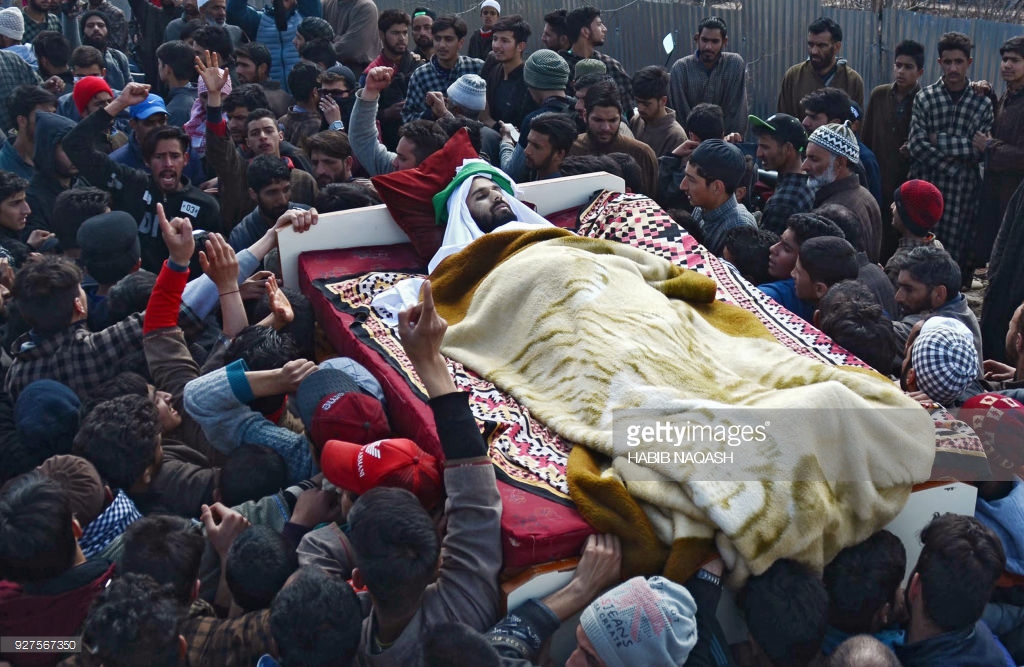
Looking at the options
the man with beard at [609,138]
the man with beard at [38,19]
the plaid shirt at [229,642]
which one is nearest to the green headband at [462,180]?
the man with beard at [609,138]

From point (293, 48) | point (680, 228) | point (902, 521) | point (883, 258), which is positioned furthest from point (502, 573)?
point (293, 48)

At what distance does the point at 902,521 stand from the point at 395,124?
17.5 ft

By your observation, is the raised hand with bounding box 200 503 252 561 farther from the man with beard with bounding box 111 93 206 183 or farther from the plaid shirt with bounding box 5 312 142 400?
the man with beard with bounding box 111 93 206 183

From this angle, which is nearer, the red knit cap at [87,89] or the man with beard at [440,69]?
the red knit cap at [87,89]

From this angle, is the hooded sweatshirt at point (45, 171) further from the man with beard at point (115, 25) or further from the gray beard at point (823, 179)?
the man with beard at point (115, 25)

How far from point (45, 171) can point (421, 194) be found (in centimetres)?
225

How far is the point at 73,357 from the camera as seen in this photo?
402 cm

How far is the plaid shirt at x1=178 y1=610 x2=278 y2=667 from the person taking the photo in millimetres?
2812

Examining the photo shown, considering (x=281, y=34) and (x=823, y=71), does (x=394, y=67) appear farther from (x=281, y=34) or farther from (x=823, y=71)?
(x=823, y=71)

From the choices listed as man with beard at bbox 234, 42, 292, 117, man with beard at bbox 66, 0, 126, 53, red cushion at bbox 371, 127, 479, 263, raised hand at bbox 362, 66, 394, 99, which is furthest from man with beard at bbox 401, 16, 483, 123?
man with beard at bbox 66, 0, 126, 53

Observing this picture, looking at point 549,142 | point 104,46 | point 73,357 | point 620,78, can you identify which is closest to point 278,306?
point 73,357

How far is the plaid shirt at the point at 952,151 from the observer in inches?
259

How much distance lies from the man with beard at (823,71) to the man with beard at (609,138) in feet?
6.60

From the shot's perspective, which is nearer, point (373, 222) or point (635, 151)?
point (373, 222)
